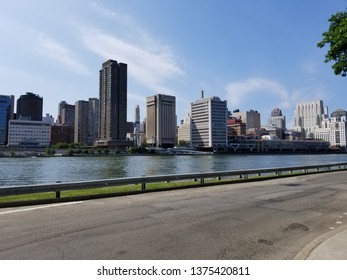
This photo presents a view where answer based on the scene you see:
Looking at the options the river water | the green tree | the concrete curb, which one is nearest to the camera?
the concrete curb

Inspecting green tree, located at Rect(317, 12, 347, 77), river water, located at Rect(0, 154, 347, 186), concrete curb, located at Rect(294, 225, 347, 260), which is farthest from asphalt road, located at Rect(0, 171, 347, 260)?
river water, located at Rect(0, 154, 347, 186)

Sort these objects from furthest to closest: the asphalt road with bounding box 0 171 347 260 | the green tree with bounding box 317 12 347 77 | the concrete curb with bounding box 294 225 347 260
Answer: the green tree with bounding box 317 12 347 77 → the asphalt road with bounding box 0 171 347 260 → the concrete curb with bounding box 294 225 347 260

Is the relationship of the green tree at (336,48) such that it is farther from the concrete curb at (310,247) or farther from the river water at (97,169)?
the river water at (97,169)

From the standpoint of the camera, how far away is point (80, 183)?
13938mm

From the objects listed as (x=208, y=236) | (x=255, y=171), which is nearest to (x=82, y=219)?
(x=208, y=236)

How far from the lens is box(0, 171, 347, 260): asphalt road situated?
6219 mm

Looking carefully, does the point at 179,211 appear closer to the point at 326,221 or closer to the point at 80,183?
the point at 326,221

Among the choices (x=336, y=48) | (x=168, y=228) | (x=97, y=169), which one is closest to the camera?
(x=168, y=228)

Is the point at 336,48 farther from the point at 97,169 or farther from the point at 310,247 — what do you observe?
the point at 97,169

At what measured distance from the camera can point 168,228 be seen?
8.01 meters

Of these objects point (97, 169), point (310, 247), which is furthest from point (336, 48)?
point (97, 169)

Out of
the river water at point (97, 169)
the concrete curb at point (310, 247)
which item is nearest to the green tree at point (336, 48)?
the concrete curb at point (310, 247)

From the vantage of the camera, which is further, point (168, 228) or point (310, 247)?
point (168, 228)

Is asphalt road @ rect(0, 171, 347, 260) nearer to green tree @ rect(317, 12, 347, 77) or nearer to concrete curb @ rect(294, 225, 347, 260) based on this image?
concrete curb @ rect(294, 225, 347, 260)
